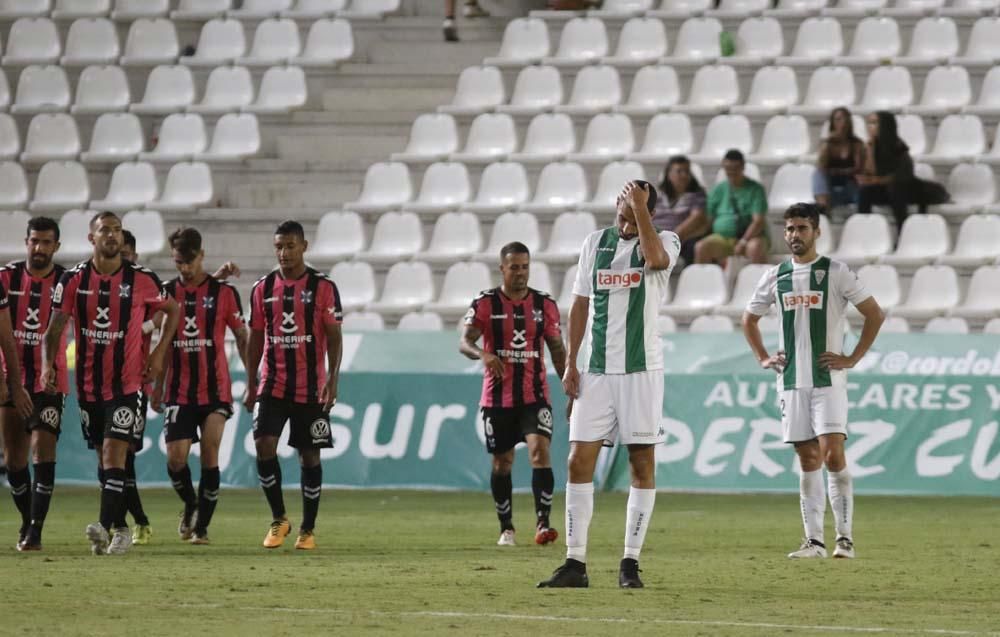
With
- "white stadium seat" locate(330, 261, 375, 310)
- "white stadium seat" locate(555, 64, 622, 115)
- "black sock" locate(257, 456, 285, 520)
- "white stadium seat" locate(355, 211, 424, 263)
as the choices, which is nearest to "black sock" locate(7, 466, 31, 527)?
"black sock" locate(257, 456, 285, 520)

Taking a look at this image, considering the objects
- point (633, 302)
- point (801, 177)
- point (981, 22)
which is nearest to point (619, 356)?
point (633, 302)

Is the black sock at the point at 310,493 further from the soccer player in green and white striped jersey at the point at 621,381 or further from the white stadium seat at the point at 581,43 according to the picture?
the white stadium seat at the point at 581,43

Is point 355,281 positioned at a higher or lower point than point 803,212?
lower

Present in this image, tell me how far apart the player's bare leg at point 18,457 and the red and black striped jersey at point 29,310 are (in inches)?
12.6

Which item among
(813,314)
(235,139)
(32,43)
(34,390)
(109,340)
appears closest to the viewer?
(109,340)

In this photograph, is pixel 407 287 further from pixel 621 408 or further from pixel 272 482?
pixel 621 408

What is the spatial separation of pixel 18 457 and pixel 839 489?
538 centimetres

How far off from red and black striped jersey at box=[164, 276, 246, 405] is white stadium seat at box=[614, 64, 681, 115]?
34.4 feet

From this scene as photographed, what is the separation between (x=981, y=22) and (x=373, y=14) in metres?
8.04

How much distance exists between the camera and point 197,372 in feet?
42.0

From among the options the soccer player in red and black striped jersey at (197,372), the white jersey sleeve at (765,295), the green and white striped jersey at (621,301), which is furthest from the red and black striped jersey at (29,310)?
the white jersey sleeve at (765,295)

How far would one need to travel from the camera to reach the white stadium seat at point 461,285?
20875mm

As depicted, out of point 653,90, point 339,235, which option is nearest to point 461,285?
point 339,235

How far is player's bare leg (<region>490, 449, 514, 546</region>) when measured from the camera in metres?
12.7
